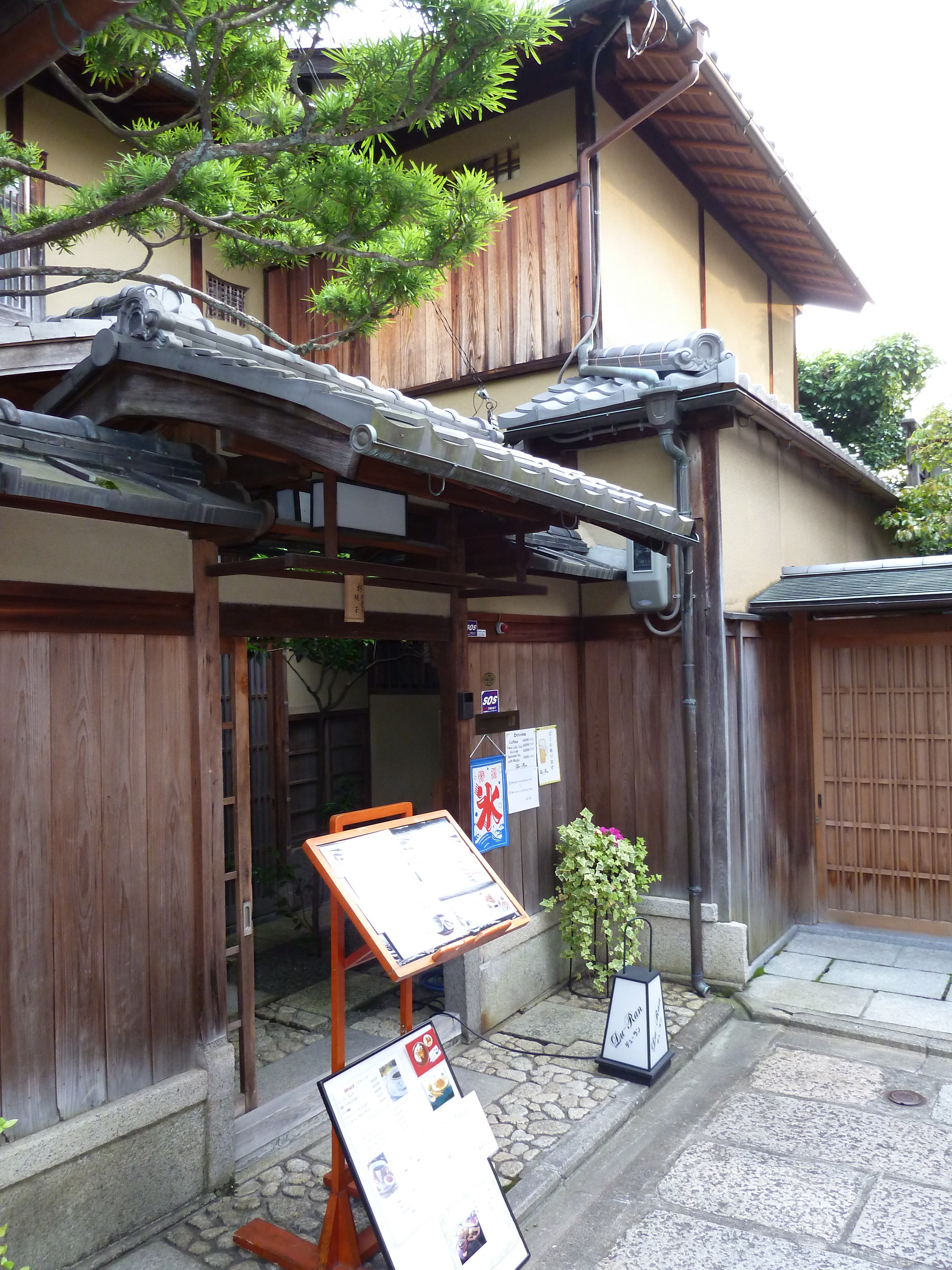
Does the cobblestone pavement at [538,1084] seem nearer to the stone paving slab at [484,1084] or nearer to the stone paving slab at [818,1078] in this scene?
the stone paving slab at [484,1084]

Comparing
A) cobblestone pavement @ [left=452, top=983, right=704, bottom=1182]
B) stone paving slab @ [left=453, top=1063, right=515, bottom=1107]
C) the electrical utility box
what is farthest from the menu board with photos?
the electrical utility box

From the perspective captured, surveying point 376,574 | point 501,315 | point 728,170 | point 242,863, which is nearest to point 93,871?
point 242,863

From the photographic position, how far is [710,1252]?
14.4 feet

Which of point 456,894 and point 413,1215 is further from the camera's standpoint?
point 456,894

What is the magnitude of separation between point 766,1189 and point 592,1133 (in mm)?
1016

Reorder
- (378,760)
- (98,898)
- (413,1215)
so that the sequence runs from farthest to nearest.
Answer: (378,760) < (98,898) < (413,1215)

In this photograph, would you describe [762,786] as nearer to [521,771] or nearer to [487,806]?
[521,771]

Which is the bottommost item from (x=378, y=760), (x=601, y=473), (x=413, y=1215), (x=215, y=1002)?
(x=413, y=1215)

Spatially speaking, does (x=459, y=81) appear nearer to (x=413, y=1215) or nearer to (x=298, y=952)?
(x=413, y=1215)

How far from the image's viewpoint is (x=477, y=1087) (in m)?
6.03

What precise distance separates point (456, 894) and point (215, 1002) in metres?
1.69

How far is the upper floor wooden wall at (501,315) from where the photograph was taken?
29.2 ft

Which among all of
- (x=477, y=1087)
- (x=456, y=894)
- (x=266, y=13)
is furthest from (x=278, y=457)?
(x=477, y=1087)

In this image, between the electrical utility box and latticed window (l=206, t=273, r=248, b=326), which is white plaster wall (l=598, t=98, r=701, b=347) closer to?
the electrical utility box
